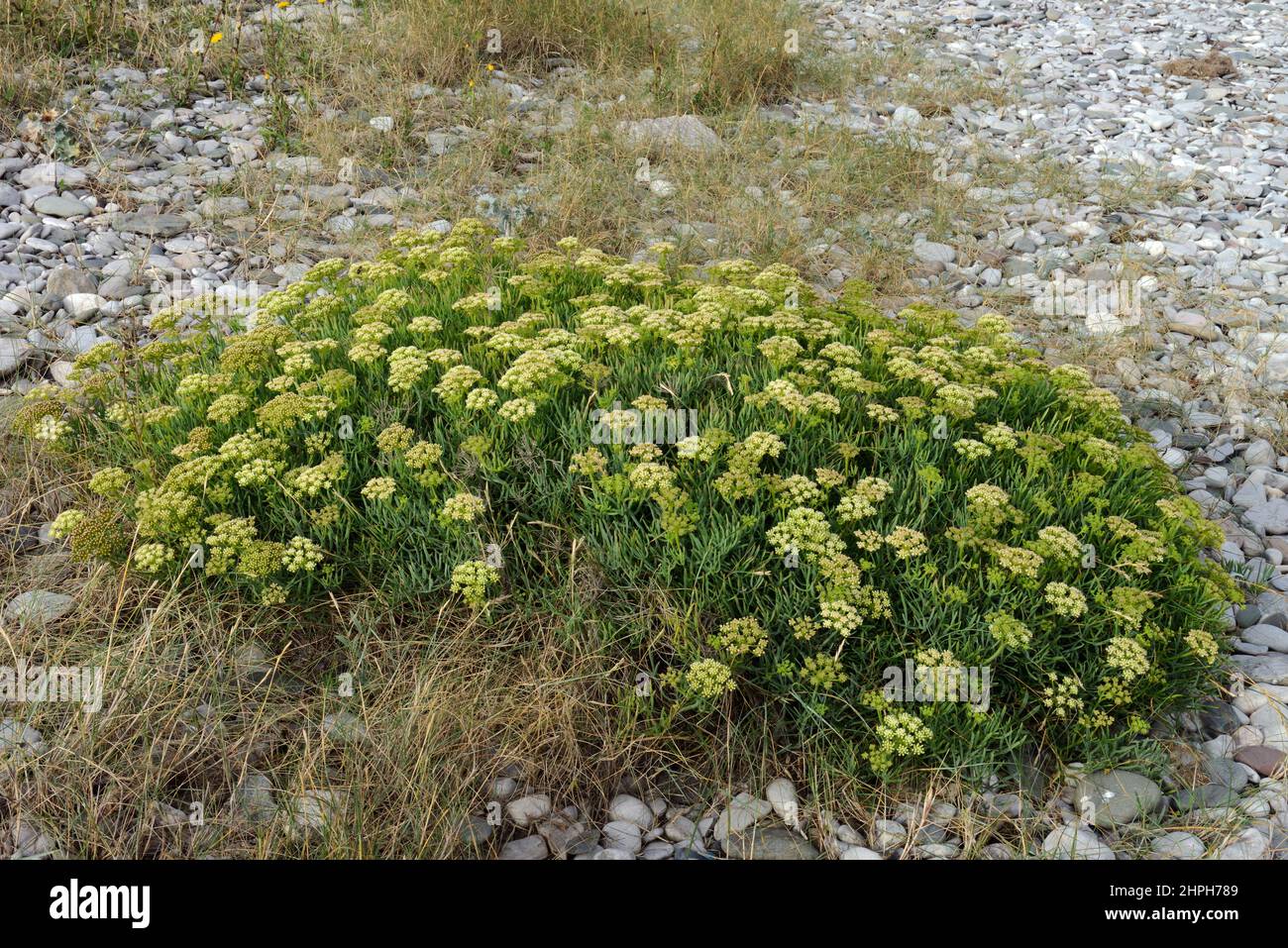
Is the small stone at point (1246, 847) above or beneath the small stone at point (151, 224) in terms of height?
beneath

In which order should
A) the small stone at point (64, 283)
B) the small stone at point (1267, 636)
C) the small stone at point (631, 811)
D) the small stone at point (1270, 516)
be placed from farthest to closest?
the small stone at point (64, 283)
the small stone at point (1270, 516)
the small stone at point (1267, 636)
the small stone at point (631, 811)

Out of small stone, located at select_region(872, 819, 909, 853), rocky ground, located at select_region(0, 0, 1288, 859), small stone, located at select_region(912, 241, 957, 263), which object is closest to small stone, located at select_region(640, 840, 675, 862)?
rocky ground, located at select_region(0, 0, 1288, 859)

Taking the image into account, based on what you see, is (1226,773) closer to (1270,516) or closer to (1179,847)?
(1179,847)

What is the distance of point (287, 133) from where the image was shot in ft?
25.0

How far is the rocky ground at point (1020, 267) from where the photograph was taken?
3205 millimetres

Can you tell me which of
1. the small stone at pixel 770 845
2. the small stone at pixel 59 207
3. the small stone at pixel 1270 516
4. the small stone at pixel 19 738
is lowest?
the small stone at pixel 770 845

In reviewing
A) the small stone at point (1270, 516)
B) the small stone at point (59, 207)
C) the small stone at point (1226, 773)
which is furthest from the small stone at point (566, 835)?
the small stone at point (59, 207)

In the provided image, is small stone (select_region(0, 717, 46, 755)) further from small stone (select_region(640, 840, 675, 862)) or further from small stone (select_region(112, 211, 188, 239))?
small stone (select_region(112, 211, 188, 239))

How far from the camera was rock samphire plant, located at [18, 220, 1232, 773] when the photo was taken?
11.0 feet

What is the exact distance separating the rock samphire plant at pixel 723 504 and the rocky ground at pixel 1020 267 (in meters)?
0.30

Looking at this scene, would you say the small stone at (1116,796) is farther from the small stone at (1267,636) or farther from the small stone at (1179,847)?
the small stone at (1267,636)

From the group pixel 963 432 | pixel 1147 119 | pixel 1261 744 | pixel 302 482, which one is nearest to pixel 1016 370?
pixel 963 432

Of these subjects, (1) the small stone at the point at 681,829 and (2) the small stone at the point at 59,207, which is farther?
(2) the small stone at the point at 59,207

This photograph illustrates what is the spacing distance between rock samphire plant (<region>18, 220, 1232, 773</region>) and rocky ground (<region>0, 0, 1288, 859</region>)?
0.30m
